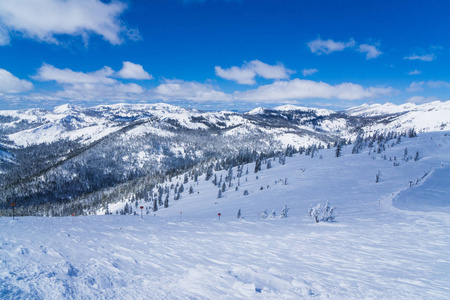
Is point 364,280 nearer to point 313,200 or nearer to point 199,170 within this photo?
point 313,200

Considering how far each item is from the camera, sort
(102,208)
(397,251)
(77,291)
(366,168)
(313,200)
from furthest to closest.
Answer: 1. (102,208)
2. (366,168)
3. (313,200)
4. (397,251)
5. (77,291)

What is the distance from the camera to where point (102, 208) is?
401ft

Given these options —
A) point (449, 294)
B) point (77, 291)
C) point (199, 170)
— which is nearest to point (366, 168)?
point (449, 294)

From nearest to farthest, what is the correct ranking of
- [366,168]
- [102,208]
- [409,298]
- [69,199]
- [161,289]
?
1. [161,289]
2. [409,298]
3. [366,168]
4. [102,208]
5. [69,199]

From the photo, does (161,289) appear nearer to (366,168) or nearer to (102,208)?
(366,168)

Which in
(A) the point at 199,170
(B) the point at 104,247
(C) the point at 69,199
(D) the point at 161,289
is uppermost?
(D) the point at 161,289

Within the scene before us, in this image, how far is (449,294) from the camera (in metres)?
9.18

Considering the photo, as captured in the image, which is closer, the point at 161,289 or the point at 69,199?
the point at 161,289

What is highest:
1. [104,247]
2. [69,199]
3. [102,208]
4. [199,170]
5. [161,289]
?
[161,289]

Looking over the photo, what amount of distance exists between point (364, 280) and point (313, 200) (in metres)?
39.8

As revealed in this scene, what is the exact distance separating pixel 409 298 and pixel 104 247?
609 inches

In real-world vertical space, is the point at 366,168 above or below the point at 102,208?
above

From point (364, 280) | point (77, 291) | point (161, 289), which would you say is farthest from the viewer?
point (364, 280)

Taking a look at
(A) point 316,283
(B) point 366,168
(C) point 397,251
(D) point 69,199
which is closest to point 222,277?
(A) point 316,283
